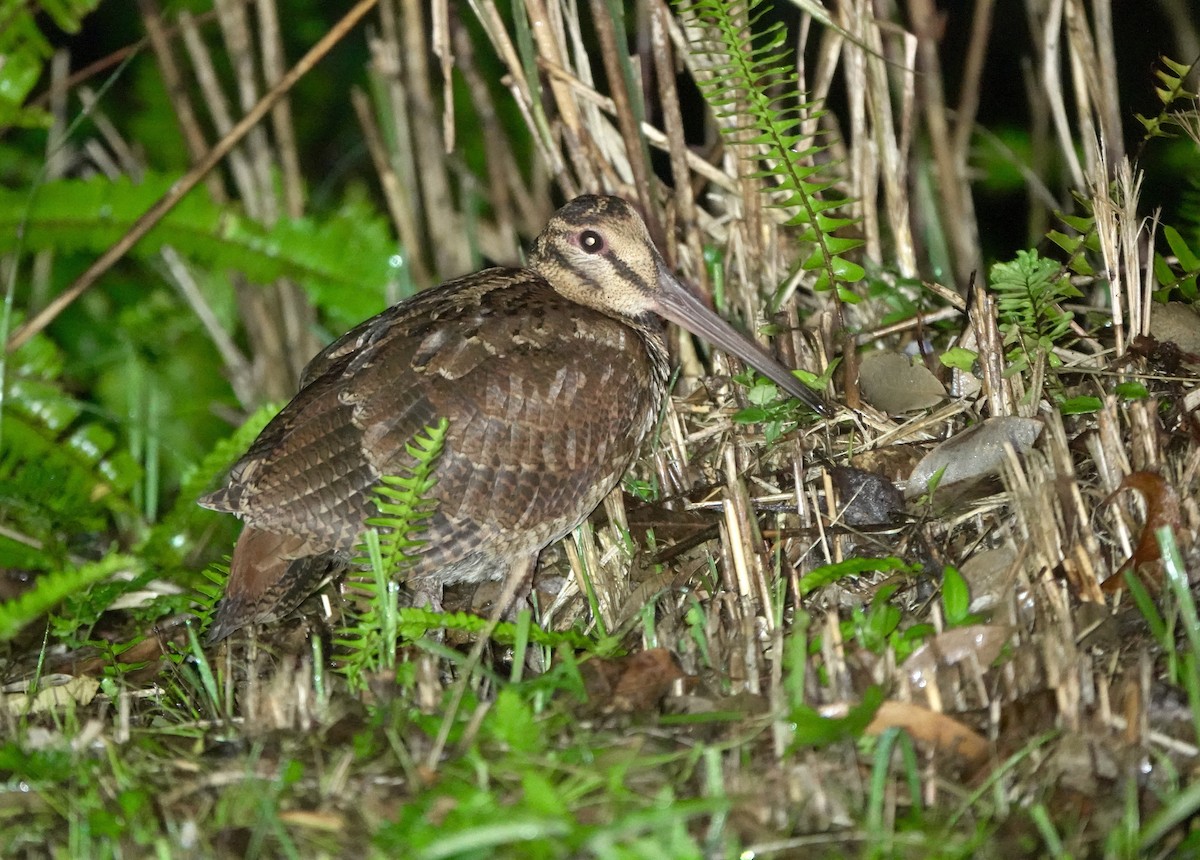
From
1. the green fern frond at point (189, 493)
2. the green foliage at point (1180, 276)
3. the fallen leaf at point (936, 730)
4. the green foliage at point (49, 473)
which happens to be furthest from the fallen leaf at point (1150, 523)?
the green foliage at point (49, 473)

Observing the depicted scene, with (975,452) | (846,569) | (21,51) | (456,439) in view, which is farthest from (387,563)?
(21,51)

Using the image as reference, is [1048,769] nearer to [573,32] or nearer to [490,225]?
[573,32]

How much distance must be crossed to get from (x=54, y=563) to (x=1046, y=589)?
323cm

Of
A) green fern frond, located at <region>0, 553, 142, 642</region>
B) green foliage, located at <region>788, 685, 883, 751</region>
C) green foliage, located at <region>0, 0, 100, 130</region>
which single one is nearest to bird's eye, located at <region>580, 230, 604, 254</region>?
green fern frond, located at <region>0, 553, 142, 642</region>

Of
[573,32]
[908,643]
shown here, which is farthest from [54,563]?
[908,643]

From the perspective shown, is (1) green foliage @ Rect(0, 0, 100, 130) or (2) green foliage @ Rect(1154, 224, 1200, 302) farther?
(1) green foliage @ Rect(0, 0, 100, 130)

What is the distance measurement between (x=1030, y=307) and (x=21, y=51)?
372 centimetres

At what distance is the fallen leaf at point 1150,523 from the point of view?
327 centimetres

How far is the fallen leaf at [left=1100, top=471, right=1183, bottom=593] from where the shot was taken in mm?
3270

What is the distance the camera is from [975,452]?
377cm

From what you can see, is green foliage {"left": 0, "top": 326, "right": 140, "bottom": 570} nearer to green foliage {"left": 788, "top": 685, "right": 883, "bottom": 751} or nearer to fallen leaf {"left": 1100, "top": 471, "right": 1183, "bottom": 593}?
green foliage {"left": 788, "top": 685, "right": 883, "bottom": 751}

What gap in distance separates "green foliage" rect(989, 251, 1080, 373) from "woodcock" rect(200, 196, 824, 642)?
23.4 inches

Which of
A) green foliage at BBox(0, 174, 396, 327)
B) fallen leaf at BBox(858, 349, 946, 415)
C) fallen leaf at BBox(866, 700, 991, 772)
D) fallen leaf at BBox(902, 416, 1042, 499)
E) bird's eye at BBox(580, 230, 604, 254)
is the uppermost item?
green foliage at BBox(0, 174, 396, 327)

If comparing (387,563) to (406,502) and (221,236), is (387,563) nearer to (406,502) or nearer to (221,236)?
(406,502)
